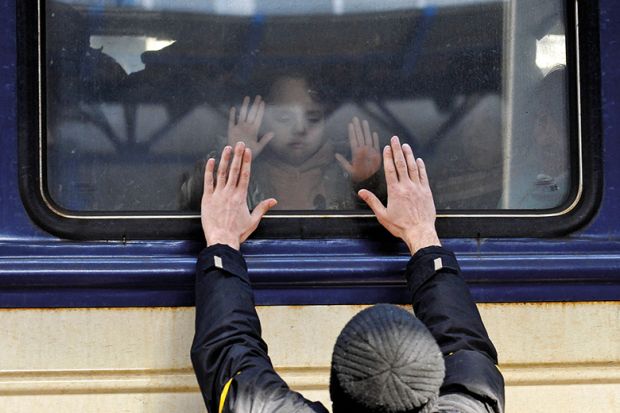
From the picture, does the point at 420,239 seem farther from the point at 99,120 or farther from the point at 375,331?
the point at 99,120

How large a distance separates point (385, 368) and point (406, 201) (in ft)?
1.79

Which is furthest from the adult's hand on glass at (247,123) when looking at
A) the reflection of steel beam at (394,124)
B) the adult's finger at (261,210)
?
the reflection of steel beam at (394,124)

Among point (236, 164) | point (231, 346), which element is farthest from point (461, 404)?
point (236, 164)

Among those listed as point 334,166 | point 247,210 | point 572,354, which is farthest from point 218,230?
point 572,354

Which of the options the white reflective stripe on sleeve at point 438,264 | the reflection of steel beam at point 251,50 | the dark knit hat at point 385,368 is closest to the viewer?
the dark knit hat at point 385,368

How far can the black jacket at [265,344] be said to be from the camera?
1.66 m

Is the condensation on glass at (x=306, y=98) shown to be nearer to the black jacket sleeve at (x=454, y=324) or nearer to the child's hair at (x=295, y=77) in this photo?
the child's hair at (x=295, y=77)

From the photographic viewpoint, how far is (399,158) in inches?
76.9

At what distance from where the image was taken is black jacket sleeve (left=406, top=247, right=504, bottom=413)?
1.73m

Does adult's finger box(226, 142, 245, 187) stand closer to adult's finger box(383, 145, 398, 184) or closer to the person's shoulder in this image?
adult's finger box(383, 145, 398, 184)

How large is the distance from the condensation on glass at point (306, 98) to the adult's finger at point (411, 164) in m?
0.03

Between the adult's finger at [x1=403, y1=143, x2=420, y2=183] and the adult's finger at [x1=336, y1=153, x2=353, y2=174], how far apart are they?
115 millimetres

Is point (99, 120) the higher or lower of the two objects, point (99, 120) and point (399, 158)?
the higher

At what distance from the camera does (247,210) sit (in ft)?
6.36
